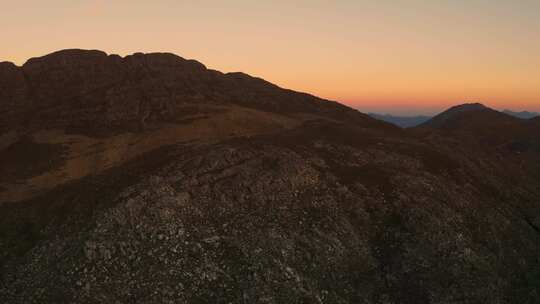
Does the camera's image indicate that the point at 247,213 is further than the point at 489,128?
No

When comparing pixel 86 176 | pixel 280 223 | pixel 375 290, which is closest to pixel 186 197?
pixel 280 223

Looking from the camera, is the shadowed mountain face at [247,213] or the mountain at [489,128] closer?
the shadowed mountain face at [247,213]

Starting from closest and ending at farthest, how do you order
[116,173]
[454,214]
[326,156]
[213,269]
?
1. [213,269]
2. [454,214]
3. [116,173]
4. [326,156]

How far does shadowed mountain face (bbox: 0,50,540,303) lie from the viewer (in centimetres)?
3853

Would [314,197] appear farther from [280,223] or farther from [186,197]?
[186,197]

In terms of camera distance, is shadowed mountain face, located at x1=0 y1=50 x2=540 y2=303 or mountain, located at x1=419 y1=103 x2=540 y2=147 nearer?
shadowed mountain face, located at x1=0 y1=50 x2=540 y2=303

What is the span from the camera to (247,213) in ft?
153

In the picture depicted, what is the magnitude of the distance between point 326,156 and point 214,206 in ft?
67.0

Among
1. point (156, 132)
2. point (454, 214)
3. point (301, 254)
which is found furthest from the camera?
point (156, 132)

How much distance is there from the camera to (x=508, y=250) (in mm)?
47094

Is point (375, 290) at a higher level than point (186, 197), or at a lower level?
lower

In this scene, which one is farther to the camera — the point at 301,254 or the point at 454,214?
the point at 454,214

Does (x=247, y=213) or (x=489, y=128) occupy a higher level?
(x=489, y=128)

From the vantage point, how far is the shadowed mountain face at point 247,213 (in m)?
38.5
